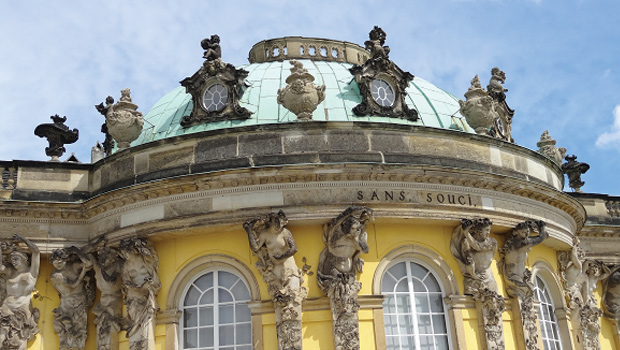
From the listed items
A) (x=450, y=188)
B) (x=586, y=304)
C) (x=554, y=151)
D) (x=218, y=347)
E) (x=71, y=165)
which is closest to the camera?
(x=218, y=347)

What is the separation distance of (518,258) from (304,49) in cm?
1047


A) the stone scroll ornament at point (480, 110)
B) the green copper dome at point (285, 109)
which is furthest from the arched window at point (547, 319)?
the green copper dome at point (285, 109)

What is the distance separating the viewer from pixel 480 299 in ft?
56.0

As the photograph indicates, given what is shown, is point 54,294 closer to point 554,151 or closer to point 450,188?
point 450,188

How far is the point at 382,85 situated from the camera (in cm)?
2003

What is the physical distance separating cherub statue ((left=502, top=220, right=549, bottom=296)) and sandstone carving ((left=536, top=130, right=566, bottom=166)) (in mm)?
7388

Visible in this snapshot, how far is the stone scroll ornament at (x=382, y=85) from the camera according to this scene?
1939 cm

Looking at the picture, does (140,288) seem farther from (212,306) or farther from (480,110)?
(480,110)

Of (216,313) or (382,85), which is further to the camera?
(382,85)

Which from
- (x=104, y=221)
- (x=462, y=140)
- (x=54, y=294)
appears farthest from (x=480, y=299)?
(x=54, y=294)

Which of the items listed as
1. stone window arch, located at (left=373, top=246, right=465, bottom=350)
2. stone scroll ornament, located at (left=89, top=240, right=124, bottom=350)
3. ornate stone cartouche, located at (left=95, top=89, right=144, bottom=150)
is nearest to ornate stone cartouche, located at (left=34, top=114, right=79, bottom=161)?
ornate stone cartouche, located at (left=95, top=89, right=144, bottom=150)

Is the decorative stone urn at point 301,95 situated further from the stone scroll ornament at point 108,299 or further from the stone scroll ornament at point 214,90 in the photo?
the stone scroll ornament at point 108,299

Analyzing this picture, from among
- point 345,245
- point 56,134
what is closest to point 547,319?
point 345,245

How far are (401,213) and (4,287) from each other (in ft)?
32.3
